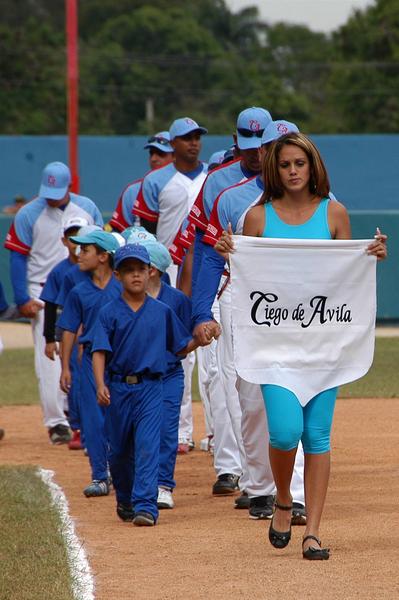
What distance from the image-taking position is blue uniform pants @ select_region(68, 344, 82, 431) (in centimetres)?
Result: 1035

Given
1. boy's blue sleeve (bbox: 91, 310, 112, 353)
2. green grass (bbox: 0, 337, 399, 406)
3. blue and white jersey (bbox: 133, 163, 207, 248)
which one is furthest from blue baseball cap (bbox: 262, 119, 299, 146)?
green grass (bbox: 0, 337, 399, 406)

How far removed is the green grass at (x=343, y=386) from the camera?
14719 millimetres

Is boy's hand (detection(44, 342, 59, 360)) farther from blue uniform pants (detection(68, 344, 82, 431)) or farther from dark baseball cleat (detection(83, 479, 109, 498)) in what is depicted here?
dark baseball cleat (detection(83, 479, 109, 498))

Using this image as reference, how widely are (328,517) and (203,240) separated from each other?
1.62m

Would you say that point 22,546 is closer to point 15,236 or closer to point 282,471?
point 282,471

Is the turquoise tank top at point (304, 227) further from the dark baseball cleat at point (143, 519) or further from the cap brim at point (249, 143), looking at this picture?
the dark baseball cleat at point (143, 519)

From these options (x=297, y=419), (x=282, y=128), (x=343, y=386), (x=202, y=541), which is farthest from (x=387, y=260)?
(x=297, y=419)

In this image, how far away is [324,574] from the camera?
604 centimetres

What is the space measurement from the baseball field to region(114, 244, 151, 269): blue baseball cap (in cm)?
143

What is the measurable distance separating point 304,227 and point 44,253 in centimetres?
543

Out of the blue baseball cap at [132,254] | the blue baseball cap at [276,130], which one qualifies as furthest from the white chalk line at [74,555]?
the blue baseball cap at [276,130]

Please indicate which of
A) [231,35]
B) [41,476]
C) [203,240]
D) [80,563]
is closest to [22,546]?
[80,563]

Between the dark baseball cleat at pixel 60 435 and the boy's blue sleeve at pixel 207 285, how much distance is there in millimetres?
4228

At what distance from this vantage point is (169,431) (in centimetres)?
825
